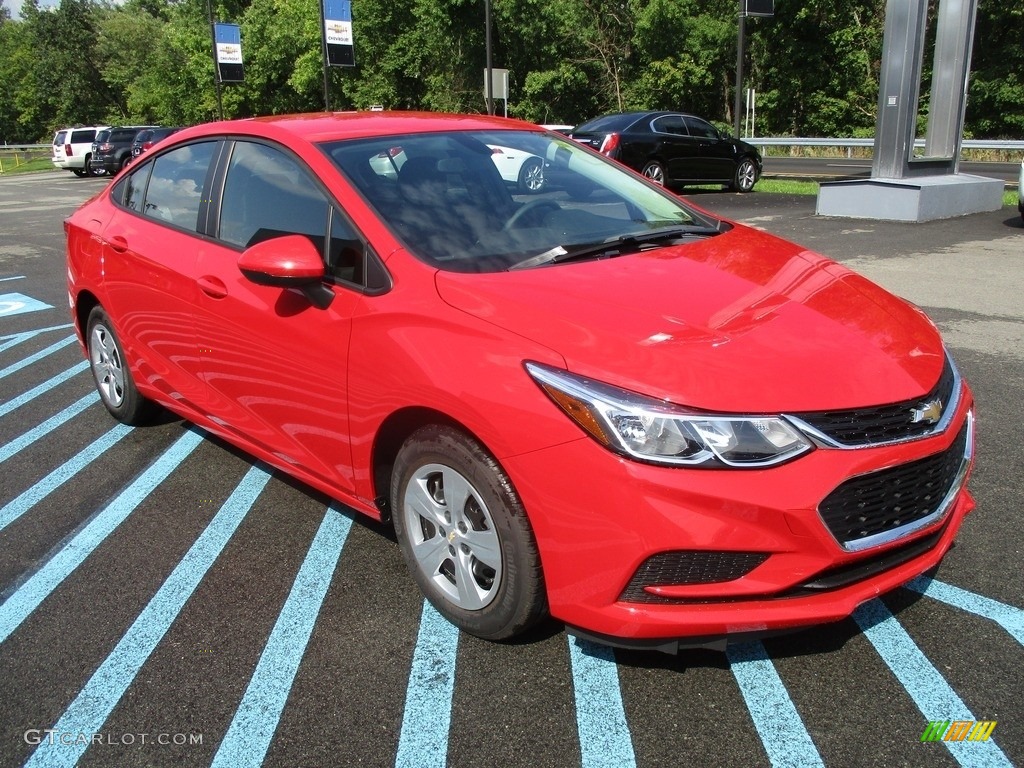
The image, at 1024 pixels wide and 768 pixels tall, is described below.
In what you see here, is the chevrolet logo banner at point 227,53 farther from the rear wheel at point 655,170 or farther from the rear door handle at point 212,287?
the rear door handle at point 212,287

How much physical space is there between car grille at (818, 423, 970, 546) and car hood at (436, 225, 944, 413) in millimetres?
211

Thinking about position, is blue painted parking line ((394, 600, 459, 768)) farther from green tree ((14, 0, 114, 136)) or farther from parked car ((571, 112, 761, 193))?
green tree ((14, 0, 114, 136))

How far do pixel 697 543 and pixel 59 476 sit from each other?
3.53 metres

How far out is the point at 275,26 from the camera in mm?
50062

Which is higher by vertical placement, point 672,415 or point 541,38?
point 541,38

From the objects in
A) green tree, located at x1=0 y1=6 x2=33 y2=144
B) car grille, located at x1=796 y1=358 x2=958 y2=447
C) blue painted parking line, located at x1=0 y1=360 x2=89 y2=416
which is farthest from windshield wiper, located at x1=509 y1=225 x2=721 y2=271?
green tree, located at x1=0 y1=6 x2=33 y2=144

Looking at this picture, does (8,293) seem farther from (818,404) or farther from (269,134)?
(818,404)

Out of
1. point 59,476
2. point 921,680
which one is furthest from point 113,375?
point 921,680

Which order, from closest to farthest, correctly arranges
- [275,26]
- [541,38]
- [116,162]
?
[116,162]
[541,38]
[275,26]

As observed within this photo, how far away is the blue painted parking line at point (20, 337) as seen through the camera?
7.16 meters

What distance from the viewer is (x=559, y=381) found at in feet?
8.02

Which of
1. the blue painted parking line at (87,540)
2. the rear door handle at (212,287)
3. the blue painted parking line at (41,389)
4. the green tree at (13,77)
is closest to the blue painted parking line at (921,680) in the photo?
the rear door handle at (212,287)

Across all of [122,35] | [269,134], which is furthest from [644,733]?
[122,35]

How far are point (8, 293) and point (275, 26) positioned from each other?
150 feet
